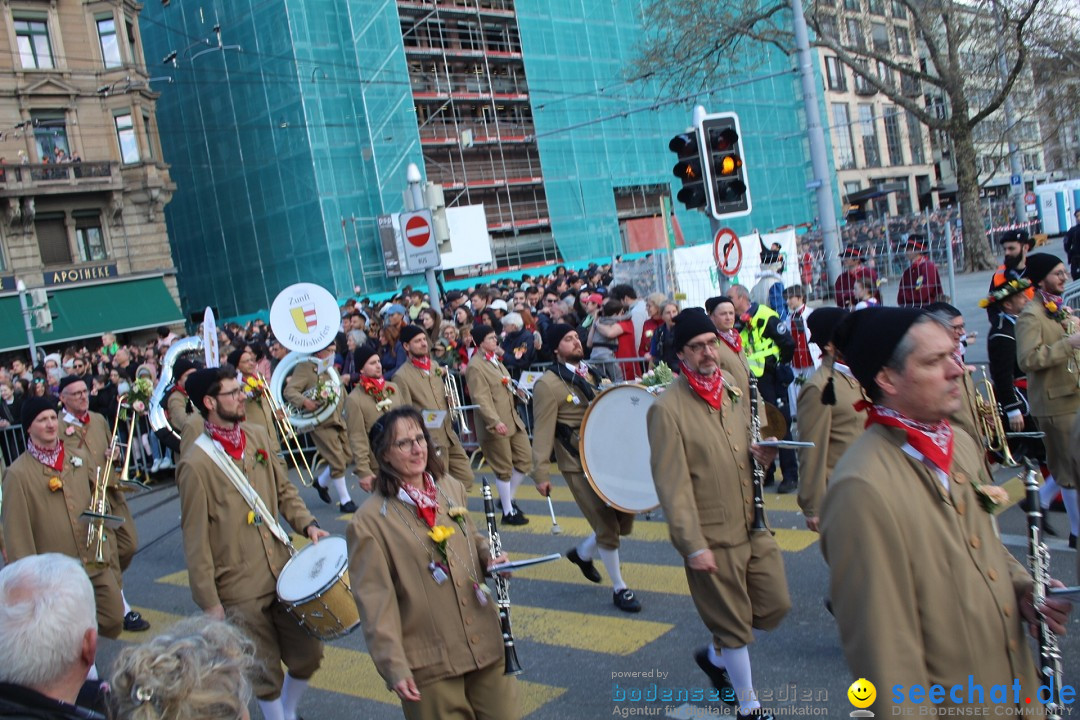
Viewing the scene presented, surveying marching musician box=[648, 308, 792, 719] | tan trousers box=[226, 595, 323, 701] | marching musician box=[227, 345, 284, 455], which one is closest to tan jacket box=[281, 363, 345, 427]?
marching musician box=[227, 345, 284, 455]

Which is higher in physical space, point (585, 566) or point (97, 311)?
point (97, 311)

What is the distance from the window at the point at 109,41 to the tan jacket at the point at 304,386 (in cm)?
3112

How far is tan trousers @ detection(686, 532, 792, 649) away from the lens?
15.5 feet

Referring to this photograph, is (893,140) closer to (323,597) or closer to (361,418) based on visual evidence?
(361,418)

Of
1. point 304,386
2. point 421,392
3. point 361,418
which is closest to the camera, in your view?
point 421,392

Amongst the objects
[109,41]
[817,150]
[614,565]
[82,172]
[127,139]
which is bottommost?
[614,565]

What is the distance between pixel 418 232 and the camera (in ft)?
46.6

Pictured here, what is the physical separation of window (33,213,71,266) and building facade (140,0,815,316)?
22.4 ft

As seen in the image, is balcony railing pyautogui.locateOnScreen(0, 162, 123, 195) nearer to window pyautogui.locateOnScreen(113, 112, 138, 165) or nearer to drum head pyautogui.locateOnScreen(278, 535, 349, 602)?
window pyautogui.locateOnScreen(113, 112, 138, 165)

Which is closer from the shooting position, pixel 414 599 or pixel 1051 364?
pixel 414 599

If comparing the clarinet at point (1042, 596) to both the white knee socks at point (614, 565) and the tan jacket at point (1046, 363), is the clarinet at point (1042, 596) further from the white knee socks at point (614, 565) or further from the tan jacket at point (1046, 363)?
the white knee socks at point (614, 565)

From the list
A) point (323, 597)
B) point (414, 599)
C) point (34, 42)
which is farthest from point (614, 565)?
point (34, 42)

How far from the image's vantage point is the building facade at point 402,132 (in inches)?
1464

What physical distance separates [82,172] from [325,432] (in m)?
30.0
